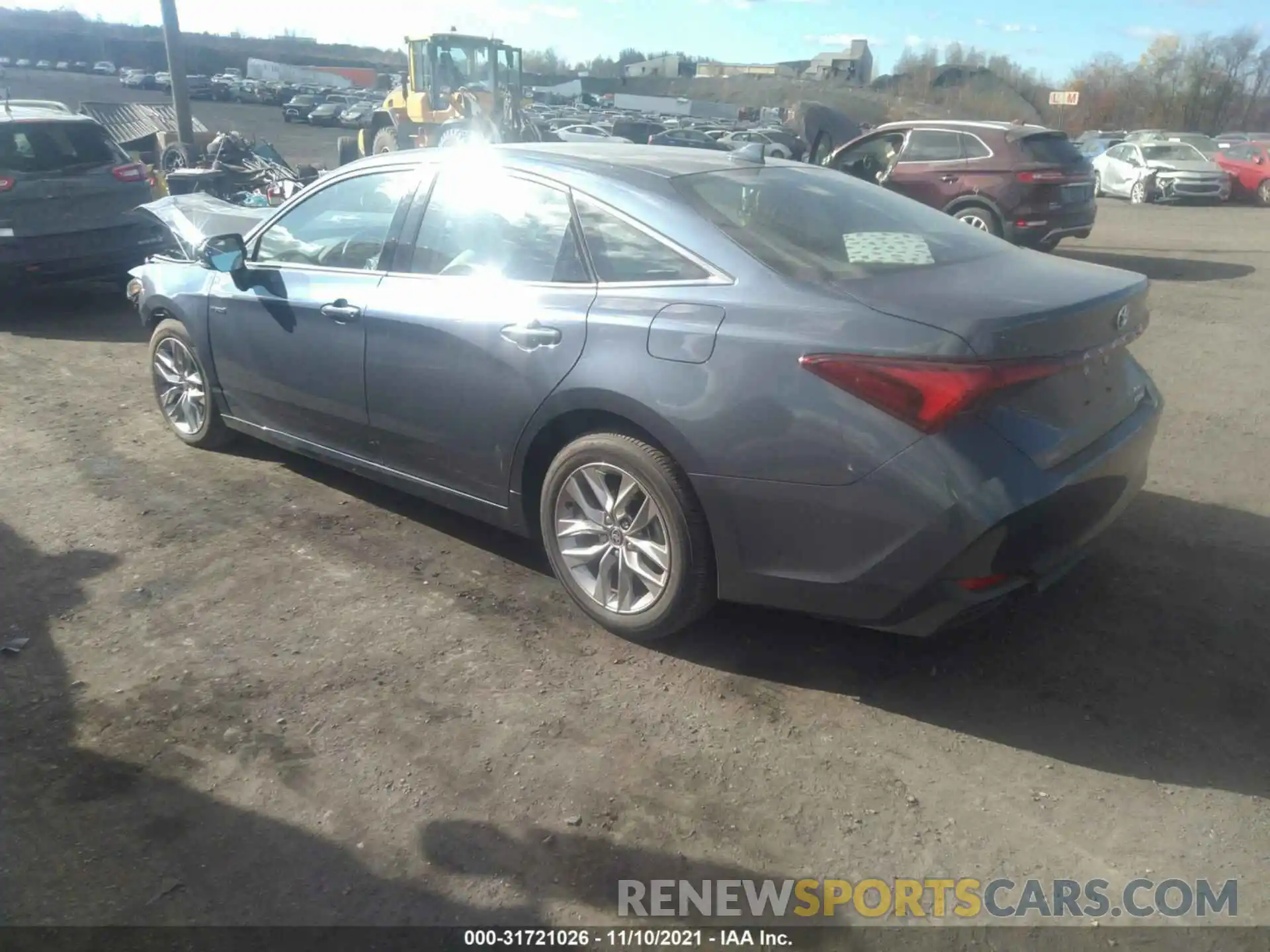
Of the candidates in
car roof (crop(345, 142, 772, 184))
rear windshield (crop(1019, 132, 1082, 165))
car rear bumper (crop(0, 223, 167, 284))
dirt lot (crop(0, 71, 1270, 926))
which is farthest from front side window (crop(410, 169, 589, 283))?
rear windshield (crop(1019, 132, 1082, 165))

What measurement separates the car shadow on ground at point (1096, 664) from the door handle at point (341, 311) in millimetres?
1974

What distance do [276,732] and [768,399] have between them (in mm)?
1866

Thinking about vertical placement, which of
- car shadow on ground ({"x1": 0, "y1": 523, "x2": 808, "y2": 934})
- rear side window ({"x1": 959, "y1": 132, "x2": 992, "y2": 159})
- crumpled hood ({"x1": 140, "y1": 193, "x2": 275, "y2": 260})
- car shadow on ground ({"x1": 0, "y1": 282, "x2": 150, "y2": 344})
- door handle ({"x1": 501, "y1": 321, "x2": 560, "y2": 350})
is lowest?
car shadow on ground ({"x1": 0, "y1": 282, "x2": 150, "y2": 344})

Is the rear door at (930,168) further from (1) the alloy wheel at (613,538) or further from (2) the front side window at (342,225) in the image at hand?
(1) the alloy wheel at (613,538)

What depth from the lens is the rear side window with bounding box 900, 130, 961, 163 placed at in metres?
12.2

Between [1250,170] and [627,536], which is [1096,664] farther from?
[1250,170]

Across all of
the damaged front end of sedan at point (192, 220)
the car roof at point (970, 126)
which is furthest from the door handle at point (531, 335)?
the car roof at point (970, 126)

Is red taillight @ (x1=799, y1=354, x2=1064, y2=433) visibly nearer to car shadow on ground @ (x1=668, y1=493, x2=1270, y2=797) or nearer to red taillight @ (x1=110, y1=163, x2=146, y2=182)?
car shadow on ground @ (x1=668, y1=493, x2=1270, y2=797)

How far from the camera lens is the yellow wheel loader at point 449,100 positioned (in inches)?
750

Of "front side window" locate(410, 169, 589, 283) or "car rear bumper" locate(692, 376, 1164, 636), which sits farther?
"front side window" locate(410, 169, 589, 283)

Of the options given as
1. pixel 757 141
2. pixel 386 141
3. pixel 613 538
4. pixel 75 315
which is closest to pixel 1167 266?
pixel 613 538

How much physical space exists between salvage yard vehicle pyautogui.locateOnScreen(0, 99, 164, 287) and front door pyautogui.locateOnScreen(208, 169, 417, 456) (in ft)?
15.8

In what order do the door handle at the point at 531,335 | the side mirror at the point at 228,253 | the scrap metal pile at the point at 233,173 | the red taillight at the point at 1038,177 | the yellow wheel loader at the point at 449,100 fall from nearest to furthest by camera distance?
the door handle at the point at 531,335
the side mirror at the point at 228,253
the red taillight at the point at 1038,177
the scrap metal pile at the point at 233,173
the yellow wheel loader at the point at 449,100

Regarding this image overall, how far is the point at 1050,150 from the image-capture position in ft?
38.7
